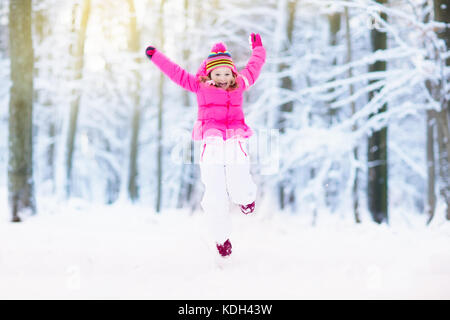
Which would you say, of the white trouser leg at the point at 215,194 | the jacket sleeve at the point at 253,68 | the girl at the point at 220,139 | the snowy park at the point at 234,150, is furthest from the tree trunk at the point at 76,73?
the white trouser leg at the point at 215,194

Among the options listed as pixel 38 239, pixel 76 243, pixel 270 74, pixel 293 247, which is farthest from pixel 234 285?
pixel 270 74

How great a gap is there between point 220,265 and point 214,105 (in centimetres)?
124

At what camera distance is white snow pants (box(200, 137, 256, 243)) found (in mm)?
2564

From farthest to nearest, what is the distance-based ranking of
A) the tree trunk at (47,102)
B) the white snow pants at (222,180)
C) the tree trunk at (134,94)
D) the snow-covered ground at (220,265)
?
the tree trunk at (134,94)
the tree trunk at (47,102)
the white snow pants at (222,180)
the snow-covered ground at (220,265)

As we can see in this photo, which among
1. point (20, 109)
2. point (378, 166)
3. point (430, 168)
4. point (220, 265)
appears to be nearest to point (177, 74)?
point (220, 265)

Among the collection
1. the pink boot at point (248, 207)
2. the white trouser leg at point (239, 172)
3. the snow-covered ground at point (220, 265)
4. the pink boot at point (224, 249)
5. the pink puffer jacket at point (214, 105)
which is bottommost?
the snow-covered ground at point (220, 265)

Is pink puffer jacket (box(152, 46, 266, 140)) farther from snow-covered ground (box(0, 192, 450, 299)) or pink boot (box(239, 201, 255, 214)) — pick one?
snow-covered ground (box(0, 192, 450, 299))

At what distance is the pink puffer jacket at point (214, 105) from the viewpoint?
258cm

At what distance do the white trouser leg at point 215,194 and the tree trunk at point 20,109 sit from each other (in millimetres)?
3101

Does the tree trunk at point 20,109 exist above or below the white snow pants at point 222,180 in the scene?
above

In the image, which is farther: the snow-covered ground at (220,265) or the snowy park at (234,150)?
the snowy park at (234,150)

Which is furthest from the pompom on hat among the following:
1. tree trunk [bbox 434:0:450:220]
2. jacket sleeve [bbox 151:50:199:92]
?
tree trunk [bbox 434:0:450:220]

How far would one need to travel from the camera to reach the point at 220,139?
252 cm

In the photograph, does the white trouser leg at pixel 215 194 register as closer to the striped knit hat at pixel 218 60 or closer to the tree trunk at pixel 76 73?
the striped knit hat at pixel 218 60
